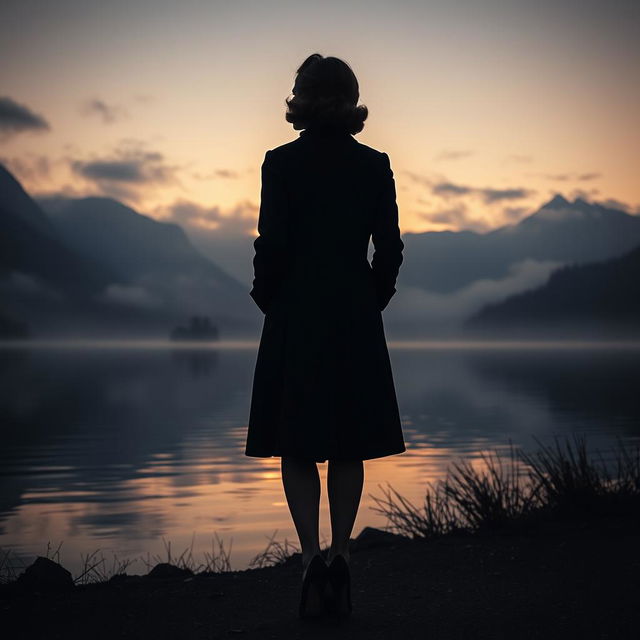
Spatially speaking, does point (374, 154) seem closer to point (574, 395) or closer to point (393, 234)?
point (393, 234)

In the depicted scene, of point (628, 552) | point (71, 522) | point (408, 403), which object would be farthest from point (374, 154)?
point (408, 403)

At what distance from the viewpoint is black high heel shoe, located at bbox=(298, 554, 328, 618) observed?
428 cm

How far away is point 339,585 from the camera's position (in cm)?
430

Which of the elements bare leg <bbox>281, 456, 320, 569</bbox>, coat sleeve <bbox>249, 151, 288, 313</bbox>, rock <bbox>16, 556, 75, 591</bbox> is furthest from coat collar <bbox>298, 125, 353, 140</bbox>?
rock <bbox>16, 556, 75, 591</bbox>

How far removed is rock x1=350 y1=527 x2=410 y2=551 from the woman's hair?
293 centimetres

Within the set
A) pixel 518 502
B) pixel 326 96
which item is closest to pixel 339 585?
pixel 326 96

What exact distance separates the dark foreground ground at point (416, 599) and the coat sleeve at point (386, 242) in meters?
1.43

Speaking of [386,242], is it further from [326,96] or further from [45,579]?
[45,579]

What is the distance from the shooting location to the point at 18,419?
27.4 m

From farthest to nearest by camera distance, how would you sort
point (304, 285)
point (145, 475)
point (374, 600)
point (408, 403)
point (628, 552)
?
point (408, 403)
point (145, 475)
point (628, 552)
point (374, 600)
point (304, 285)

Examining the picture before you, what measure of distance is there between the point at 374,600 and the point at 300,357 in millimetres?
1341

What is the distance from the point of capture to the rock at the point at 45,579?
5441 millimetres

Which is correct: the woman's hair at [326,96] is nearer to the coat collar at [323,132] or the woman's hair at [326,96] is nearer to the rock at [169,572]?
the coat collar at [323,132]

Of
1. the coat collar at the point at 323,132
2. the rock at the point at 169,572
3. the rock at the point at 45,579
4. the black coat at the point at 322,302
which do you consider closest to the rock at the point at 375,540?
the rock at the point at 169,572
